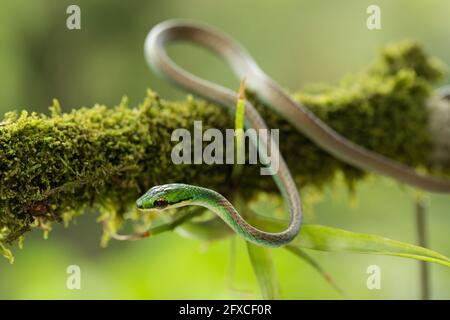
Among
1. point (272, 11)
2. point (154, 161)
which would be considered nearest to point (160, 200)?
point (154, 161)

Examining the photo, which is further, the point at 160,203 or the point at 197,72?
the point at 197,72

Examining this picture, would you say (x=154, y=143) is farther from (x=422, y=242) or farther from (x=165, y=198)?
(x=422, y=242)

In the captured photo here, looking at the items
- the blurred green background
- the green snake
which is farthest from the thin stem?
the green snake

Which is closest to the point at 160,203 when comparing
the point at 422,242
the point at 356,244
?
the point at 356,244

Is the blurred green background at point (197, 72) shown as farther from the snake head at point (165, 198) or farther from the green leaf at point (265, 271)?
the snake head at point (165, 198)

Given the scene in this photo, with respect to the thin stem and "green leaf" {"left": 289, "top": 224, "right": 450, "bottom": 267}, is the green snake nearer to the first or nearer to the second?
"green leaf" {"left": 289, "top": 224, "right": 450, "bottom": 267}

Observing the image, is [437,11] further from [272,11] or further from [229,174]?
[229,174]
